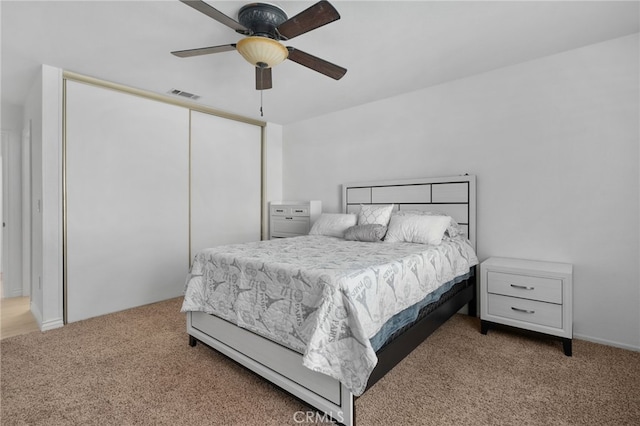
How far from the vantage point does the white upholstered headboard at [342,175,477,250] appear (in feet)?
10.1

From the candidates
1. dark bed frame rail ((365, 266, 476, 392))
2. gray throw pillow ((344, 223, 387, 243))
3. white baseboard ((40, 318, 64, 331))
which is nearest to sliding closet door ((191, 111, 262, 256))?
white baseboard ((40, 318, 64, 331))

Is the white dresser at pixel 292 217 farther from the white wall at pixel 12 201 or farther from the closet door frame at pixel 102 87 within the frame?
the white wall at pixel 12 201

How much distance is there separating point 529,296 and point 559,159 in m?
1.21

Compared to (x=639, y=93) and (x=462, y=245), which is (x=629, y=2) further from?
(x=462, y=245)

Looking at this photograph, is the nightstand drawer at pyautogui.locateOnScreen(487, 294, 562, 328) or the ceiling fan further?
the nightstand drawer at pyautogui.locateOnScreen(487, 294, 562, 328)

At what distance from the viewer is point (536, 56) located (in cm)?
268

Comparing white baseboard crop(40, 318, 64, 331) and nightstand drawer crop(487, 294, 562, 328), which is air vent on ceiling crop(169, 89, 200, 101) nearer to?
white baseboard crop(40, 318, 64, 331)

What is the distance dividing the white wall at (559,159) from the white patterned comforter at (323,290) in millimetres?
828

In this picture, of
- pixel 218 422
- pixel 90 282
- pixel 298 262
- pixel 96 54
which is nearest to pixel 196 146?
pixel 96 54

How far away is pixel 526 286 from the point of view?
8.02 ft

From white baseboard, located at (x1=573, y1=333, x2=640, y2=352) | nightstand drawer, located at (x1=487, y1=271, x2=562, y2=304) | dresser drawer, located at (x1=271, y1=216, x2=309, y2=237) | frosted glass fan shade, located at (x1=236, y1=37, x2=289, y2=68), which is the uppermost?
frosted glass fan shade, located at (x1=236, y1=37, x2=289, y2=68)

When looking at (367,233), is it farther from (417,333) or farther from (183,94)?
(183,94)

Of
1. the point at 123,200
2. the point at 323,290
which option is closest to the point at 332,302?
the point at 323,290

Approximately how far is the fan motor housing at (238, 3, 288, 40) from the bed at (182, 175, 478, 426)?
1508 millimetres
